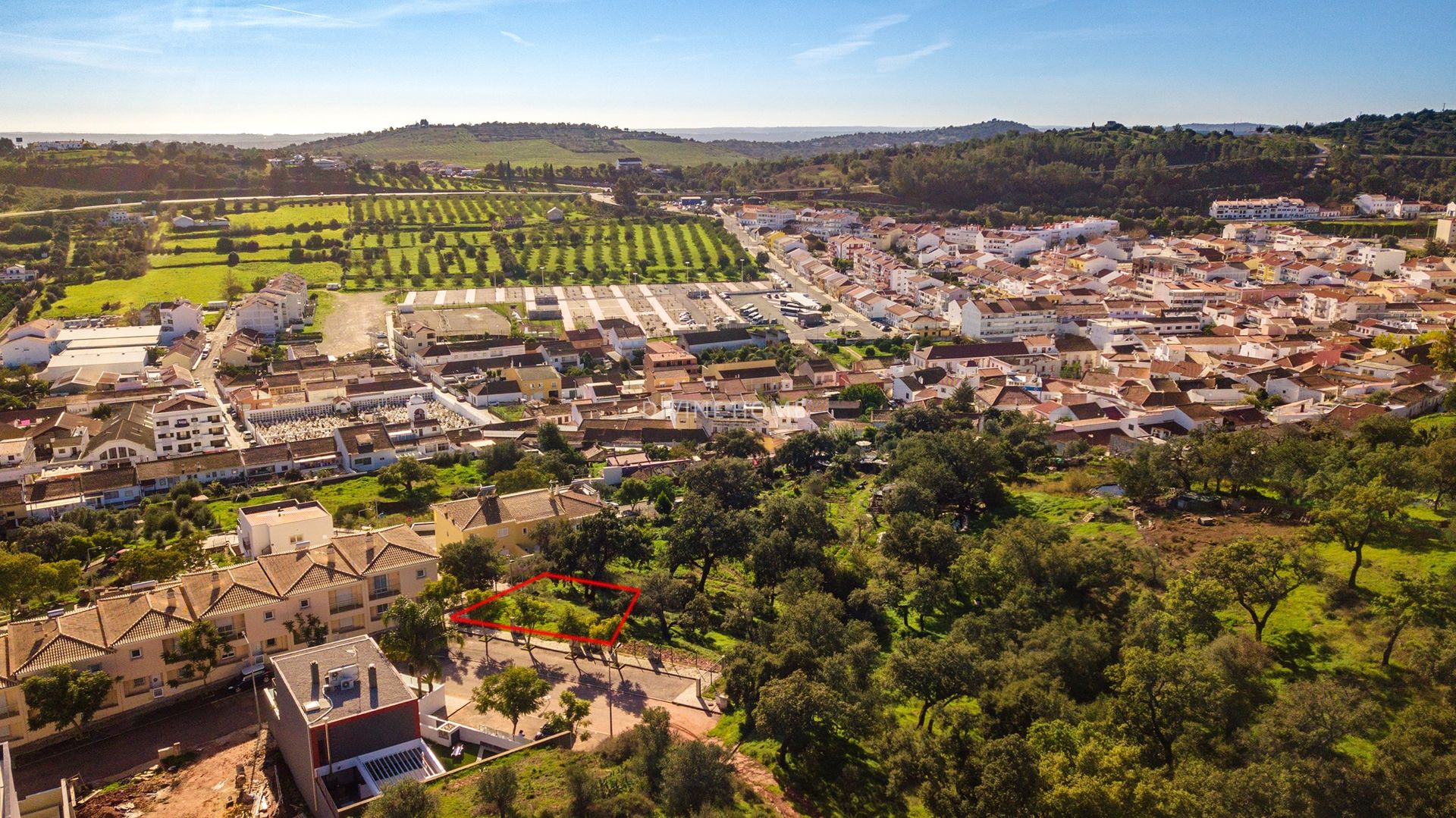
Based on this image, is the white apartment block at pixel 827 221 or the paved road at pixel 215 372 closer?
the paved road at pixel 215 372

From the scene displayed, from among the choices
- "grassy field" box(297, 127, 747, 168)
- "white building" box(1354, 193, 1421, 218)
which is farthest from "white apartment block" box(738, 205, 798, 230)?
"grassy field" box(297, 127, 747, 168)

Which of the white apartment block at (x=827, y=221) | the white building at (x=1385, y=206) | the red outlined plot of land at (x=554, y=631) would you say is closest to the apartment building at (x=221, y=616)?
the red outlined plot of land at (x=554, y=631)

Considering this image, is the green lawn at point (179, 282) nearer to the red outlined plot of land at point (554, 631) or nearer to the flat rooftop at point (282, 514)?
the flat rooftop at point (282, 514)

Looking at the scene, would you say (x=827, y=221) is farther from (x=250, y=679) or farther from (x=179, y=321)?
(x=250, y=679)

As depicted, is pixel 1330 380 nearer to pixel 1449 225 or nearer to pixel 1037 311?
pixel 1037 311

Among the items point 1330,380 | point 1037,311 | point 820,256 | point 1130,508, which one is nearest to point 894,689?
point 1130,508

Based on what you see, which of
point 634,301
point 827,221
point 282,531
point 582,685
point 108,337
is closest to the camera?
point 582,685

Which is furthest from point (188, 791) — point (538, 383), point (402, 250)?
point (402, 250)
